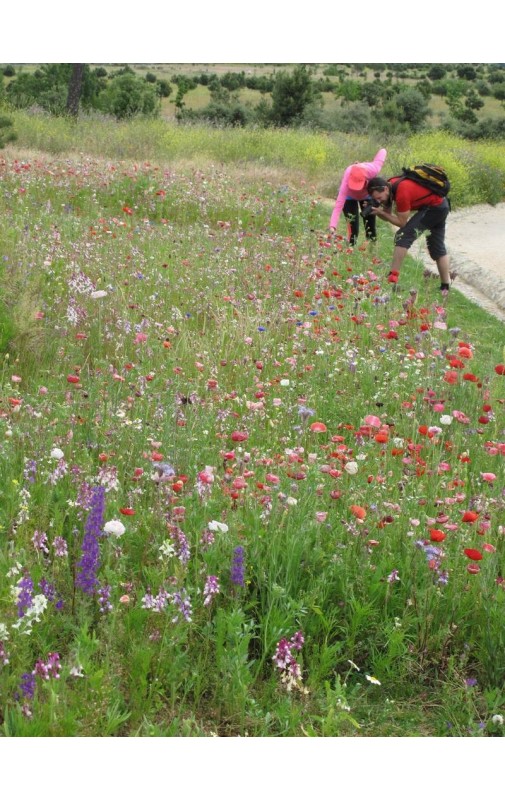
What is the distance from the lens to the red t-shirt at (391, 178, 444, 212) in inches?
338

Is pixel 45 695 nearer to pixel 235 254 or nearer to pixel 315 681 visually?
pixel 315 681

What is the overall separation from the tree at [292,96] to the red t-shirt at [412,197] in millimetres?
20744

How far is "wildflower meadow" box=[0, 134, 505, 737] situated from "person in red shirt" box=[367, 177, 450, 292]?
2908 mm

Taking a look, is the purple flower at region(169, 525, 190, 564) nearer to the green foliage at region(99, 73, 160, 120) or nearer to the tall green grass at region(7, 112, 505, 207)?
the tall green grass at region(7, 112, 505, 207)

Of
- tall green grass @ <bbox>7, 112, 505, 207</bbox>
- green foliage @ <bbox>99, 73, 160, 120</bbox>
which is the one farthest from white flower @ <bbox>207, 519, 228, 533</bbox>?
green foliage @ <bbox>99, 73, 160, 120</bbox>

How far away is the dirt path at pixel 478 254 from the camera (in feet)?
34.0

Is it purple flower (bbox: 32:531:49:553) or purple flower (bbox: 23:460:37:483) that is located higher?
purple flower (bbox: 23:460:37:483)

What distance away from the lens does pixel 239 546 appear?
2898mm

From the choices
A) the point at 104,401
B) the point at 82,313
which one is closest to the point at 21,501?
the point at 104,401

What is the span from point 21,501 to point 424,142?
2174 cm

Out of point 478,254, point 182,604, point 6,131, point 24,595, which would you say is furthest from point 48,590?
point 6,131

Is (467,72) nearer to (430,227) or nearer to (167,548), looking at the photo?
(430,227)

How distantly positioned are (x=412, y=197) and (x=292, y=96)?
2201cm

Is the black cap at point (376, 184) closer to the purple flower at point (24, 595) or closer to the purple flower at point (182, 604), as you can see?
the purple flower at point (182, 604)
